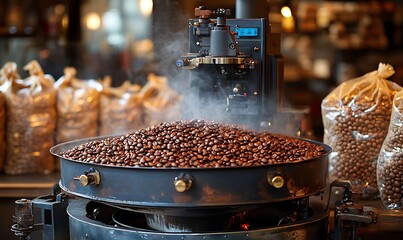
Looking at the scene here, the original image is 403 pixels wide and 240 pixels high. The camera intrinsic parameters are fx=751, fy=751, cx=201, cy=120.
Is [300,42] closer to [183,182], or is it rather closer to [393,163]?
[393,163]

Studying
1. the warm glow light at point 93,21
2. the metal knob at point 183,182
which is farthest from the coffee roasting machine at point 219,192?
the warm glow light at point 93,21

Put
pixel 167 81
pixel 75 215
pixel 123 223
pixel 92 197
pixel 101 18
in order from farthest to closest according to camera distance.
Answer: pixel 101 18, pixel 167 81, pixel 123 223, pixel 75 215, pixel 92 197

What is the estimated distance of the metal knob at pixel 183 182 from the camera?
6.59 ft

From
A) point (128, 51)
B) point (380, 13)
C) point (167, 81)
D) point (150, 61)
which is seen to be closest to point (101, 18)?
point (128, 51)

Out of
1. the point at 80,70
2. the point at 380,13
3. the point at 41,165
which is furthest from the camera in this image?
the point at 380,13

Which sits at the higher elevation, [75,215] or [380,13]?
[380,13]

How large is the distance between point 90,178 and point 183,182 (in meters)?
0.29

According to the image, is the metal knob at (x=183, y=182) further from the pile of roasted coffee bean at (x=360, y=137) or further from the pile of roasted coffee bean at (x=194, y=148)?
the pile of roasted coffee bean at (x=360, y=137)

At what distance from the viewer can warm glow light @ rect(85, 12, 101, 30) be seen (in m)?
7.66

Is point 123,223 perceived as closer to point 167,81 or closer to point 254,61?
point 254,61

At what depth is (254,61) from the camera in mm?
2686

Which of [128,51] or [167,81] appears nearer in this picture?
[167,81]

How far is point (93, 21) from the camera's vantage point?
305 inches

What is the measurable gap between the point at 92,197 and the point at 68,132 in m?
1.48
